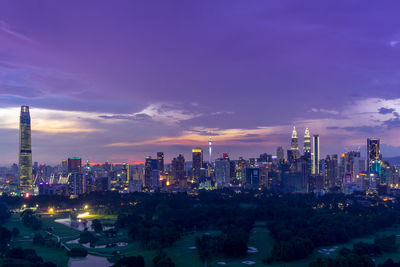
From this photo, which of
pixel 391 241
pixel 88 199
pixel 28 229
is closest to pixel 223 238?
pixel 391 241

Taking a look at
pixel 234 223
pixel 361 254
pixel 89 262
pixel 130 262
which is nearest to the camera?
pixel 130 262

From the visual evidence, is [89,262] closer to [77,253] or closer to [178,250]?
[77,253]

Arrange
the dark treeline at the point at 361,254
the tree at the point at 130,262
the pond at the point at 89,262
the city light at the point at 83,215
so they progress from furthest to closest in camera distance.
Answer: the city light at the point at 83,215 < the pond at the point at 89,262 < the tree at the point at 130,262 < the dark treeline at the point at 361,254

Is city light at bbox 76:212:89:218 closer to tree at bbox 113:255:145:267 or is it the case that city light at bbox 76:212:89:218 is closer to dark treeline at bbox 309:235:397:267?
tree at bbox 113:255:145:267

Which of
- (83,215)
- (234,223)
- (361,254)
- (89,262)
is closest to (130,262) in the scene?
(89,262)

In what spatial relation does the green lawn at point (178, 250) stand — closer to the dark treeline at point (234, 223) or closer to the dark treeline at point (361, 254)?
the dark treeline at point (234, 223)

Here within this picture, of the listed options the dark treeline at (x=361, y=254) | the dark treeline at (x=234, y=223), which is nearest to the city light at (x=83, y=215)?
the dark treeline at (x=234, y=223)

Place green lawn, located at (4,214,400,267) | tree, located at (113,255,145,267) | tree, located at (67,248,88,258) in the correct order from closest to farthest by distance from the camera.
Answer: tree, located at (113,255,145,267), green lawn, located at (4,214,400,267), tree, located at (67,248,88,258)

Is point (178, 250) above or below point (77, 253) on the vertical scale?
above

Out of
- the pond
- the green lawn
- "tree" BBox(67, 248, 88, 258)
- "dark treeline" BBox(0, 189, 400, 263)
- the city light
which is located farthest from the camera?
the city light

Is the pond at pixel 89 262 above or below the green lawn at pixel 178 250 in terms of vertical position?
below

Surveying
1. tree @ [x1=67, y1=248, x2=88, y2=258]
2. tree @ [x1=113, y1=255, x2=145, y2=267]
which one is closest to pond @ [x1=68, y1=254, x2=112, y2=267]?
tree @ [x1=67, y1=248, x2=88, y2=258]
